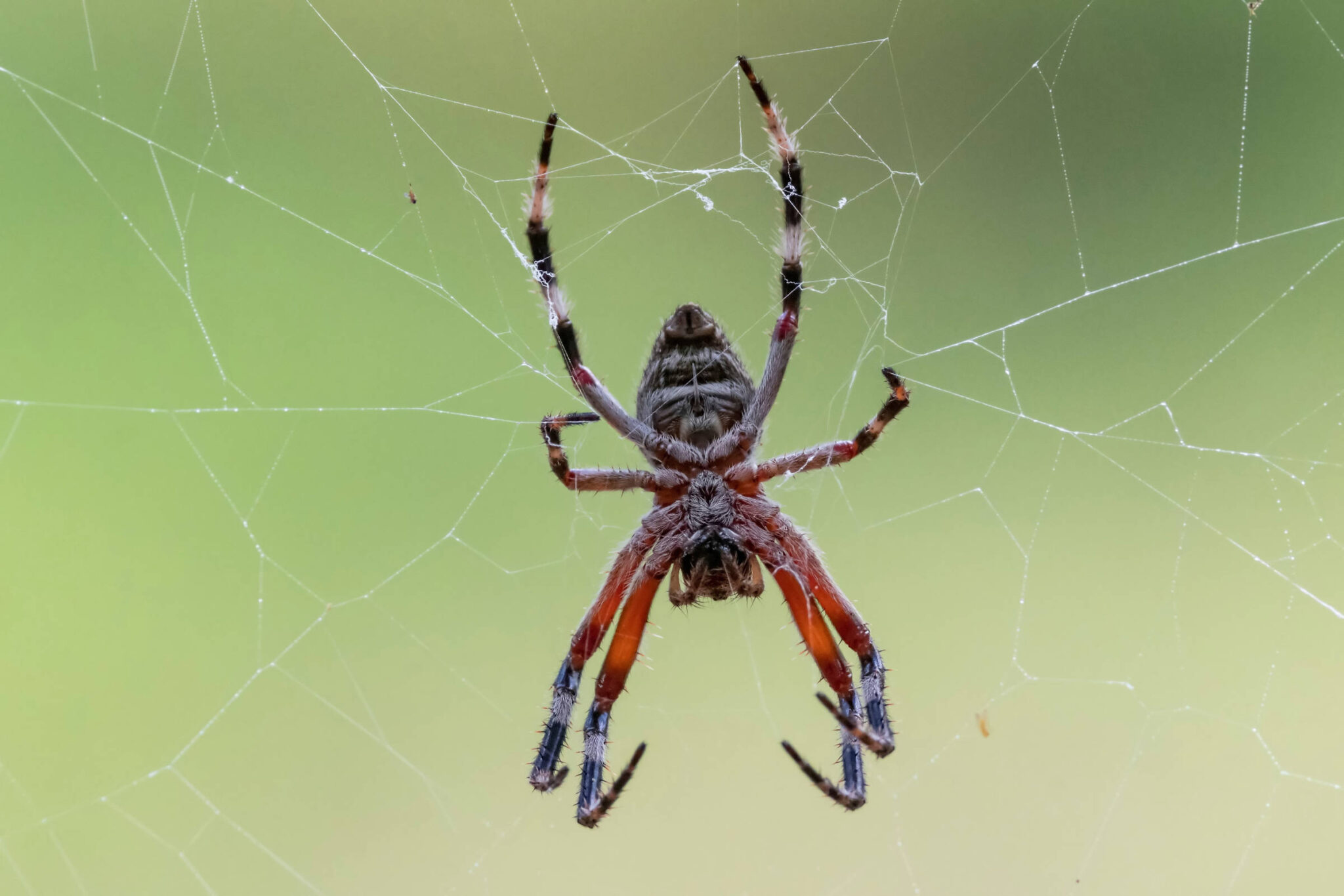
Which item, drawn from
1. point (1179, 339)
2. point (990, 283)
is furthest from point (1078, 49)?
point (1179, 339)

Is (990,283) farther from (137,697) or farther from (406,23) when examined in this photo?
(137,697)

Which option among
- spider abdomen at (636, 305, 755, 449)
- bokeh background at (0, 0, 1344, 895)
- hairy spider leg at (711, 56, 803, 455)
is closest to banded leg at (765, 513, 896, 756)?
spider abdomen at (636, 305, 755, 449)

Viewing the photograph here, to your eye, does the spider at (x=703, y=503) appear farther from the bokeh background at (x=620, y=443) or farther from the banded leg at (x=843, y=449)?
the bokeh background at (x=620, y=443)

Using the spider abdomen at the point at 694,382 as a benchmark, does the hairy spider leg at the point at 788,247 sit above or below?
above

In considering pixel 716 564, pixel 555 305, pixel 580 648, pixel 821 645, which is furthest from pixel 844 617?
pixel 555 305

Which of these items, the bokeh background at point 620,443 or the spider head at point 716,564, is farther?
the bokeh background at point 620,443

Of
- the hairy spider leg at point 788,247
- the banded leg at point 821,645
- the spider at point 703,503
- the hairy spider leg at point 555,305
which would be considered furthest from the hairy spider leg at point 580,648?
the hairy spider leg at point 788,247

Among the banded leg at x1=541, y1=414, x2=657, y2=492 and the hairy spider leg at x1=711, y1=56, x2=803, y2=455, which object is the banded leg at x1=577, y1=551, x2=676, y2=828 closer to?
the banded leg at x1=541, y1=414, x2=657, y2=492
